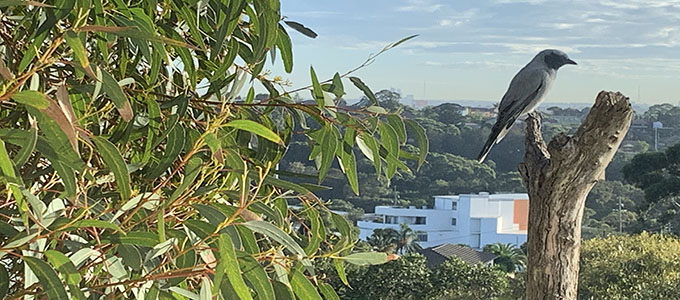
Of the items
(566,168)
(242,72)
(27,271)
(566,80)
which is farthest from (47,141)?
(566,80)

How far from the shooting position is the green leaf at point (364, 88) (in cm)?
63

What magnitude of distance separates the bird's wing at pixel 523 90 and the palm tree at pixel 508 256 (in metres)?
9.15

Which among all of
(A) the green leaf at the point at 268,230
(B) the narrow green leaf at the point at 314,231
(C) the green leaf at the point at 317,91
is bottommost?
(B) the narrow green leaf at the point at 314,231

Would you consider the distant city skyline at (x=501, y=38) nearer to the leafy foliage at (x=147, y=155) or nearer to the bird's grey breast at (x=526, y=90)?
the bird's grey breast at (x=526, y=90)

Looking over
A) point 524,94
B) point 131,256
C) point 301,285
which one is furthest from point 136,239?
point 524,94

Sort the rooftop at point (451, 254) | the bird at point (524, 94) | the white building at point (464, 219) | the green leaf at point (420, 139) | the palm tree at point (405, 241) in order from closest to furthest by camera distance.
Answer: the green leaf at point (420, 139) → the bird at point (524, 94) → the rooftop at point (451, 254) → the palm tree at point (405, 241) → the white building at point (464, 219)

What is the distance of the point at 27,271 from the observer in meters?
0.34

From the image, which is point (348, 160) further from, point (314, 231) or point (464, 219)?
point (464, 219)

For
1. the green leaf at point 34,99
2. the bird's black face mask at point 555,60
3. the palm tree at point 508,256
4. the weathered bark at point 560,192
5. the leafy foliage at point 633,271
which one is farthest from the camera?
the palm tree at point 508,256

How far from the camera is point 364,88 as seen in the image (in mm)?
642

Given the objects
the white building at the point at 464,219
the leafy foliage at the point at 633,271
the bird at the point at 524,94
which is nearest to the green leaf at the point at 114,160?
the bird at the point at 524,94

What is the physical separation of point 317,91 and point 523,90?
7.68ft

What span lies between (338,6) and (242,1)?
1979 cm

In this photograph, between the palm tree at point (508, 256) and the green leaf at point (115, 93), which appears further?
the palm tree at point (508, 256)
